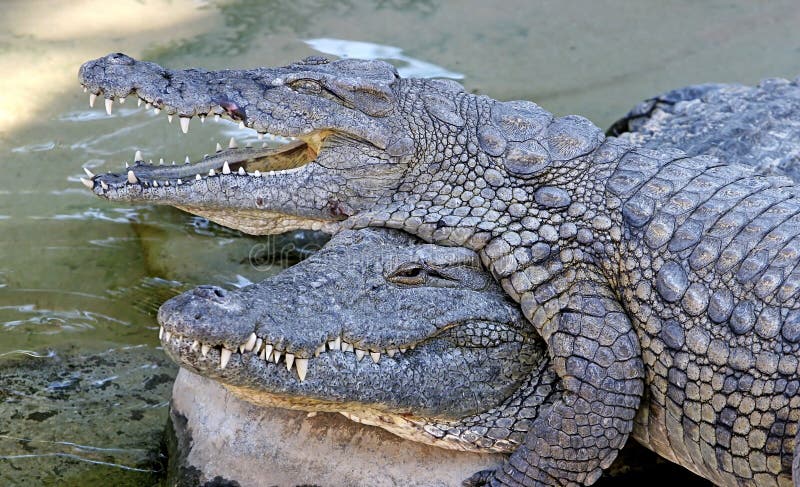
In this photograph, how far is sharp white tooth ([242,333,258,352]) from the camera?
10.2 ft

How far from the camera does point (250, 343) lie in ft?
10.2

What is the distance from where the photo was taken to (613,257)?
376 centimetres

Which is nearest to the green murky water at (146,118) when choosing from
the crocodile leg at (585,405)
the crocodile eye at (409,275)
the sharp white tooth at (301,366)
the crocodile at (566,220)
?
the crocodile at (566,220)

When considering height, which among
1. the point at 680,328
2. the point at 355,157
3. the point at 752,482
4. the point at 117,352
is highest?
the point at 355,157

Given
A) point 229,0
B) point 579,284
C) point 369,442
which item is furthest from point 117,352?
point 229,0

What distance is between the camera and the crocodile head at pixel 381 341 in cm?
311

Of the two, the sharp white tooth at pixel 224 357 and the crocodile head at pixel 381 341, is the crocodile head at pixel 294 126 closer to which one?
the crocodile head at pixel 381 341

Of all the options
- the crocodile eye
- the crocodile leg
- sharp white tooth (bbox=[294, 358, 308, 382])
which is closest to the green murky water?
sharp white tooth (bbox=[294, 358, 308, 382])

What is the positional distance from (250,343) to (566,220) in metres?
1.39

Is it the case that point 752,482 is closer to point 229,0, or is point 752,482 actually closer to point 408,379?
point 408,379

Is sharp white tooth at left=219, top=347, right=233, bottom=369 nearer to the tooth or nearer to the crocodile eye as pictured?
the tooth

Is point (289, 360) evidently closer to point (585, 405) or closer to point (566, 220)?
point (585, 405)

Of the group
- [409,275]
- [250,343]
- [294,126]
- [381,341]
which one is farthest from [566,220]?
[250,343]

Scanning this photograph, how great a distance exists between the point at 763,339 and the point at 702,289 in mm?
275
